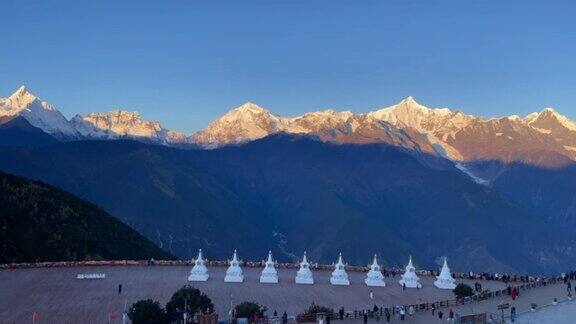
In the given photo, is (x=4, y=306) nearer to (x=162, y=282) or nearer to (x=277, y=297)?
(x=162, y=282)

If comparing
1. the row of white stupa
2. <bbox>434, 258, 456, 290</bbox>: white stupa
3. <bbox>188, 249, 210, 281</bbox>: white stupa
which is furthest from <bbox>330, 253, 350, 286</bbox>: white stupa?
<bbox>188, 249, 210, 281</bbox>: white stupa

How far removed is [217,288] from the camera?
73.2 metres

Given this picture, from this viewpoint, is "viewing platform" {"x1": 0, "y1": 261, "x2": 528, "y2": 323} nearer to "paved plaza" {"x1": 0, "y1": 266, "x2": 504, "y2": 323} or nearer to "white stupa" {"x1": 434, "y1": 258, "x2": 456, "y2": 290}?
"paved plaza" {"x1": 0, "y1": 266, "x2": 504, "y2": 323}

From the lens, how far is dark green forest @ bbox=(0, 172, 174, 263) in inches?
3716

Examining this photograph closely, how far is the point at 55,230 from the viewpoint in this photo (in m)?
103

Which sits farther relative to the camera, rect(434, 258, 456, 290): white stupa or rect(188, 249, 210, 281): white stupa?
rect(434, 258, 456, 290): white stupa

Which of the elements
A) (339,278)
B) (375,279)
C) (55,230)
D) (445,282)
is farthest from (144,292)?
(55,230)

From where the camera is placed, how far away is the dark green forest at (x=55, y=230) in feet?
310

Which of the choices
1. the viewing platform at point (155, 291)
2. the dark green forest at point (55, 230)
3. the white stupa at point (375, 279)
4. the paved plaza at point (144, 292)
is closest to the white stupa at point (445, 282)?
the paved plaza at point (144, 292)

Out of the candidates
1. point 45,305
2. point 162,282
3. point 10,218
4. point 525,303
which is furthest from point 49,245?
point 525,303

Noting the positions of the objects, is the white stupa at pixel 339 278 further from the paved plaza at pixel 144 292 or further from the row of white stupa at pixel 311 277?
the paved plaza at pixel 144 292

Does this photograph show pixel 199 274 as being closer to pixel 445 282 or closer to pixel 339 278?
pixel 339 278

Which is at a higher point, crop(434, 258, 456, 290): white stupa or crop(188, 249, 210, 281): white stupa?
crop(188, 249, 210, 281): white stupa

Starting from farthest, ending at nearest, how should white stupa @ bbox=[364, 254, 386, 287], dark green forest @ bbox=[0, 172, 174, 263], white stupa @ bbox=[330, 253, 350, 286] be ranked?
dark green forest @ bbox=[0, 172, 174, 263] < white stupa @ bbox=[330, 253, 350, 286] < white stupa @ bbox=[364, 254, 386, 287]
